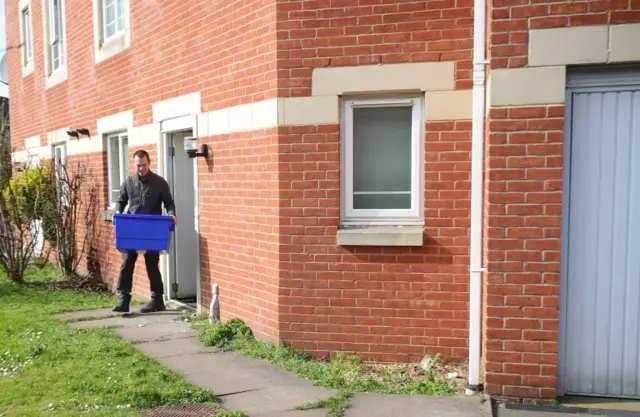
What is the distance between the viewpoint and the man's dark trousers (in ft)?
25.2

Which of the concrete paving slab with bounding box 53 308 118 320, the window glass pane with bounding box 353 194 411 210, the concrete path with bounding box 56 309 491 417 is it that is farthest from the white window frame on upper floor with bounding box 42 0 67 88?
the window glass pane with bounding box 353 194 411 210

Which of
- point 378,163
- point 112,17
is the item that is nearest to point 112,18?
point 112,17

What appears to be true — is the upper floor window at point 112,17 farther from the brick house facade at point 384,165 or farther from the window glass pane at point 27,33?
the window glass pane at point 27,33

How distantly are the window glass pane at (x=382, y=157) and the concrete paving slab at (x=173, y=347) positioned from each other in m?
2.27

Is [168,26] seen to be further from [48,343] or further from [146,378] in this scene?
[146,378]

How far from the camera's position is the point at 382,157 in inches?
224

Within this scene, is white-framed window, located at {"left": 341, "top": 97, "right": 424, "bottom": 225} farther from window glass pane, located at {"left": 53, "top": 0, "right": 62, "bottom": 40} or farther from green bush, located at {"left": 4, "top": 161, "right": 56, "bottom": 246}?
window glass pane, located at {"left": 53, "top": 0, "right": 62, "bottom": 40}

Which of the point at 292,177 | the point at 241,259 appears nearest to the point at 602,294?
the point at 292,177

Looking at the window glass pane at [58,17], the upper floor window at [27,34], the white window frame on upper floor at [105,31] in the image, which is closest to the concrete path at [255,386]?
the white window frame on upper floor at [105,31]

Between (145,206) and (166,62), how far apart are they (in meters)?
1.96

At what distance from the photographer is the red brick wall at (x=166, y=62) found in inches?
242

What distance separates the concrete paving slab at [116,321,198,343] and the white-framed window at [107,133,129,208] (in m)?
3.51

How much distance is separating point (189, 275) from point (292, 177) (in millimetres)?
3416

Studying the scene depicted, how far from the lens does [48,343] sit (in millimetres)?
6289
